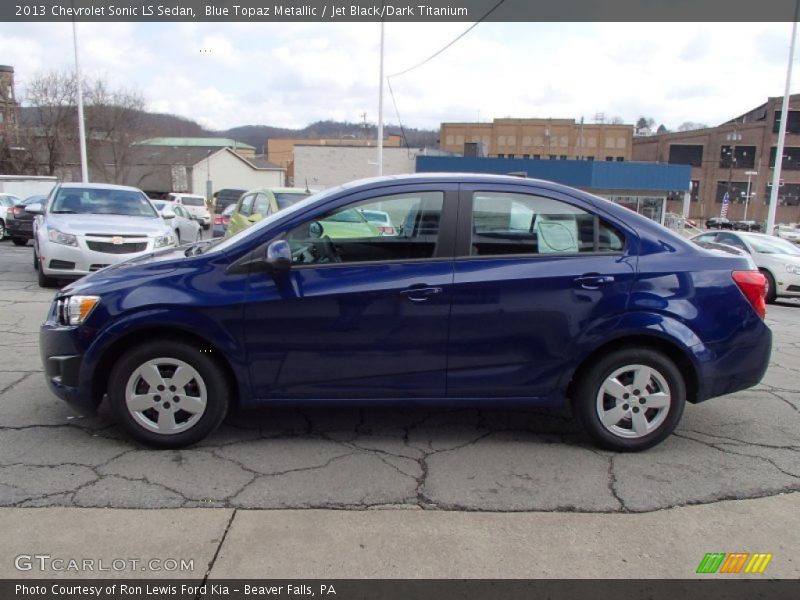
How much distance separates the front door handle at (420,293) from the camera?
3.66 meters

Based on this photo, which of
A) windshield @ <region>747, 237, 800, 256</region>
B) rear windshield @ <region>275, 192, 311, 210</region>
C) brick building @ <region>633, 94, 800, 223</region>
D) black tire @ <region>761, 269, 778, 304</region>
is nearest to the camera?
rear windshield @ <region>275, 192, 311, 210</region>

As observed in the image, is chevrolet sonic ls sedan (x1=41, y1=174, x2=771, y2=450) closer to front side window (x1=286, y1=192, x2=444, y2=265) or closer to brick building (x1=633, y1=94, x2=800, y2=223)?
front side window (x1=286, y1=192, x2=444, y2=265)

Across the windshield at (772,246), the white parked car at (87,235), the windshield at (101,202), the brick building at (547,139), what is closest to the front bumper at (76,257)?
the white parked car at (87,235)

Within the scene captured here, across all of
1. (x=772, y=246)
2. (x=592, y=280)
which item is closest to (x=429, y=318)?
(x=592, y=280)

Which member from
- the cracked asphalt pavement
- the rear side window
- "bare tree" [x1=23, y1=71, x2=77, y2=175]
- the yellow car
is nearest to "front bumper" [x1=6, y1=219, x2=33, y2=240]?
the yellow car

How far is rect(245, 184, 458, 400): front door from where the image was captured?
12.0ft

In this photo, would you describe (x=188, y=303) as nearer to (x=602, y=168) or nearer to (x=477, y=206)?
(x=477, y=206)

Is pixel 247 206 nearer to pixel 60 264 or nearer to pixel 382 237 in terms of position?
pixel 60 264

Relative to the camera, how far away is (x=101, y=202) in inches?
392

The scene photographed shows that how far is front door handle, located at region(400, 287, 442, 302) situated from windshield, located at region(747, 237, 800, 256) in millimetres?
11983

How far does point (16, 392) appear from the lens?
15.5 feet

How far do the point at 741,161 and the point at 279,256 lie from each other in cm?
7939

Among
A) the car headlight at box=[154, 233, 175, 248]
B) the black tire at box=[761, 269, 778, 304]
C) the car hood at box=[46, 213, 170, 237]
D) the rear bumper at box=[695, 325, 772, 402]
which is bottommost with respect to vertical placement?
the black tire at box=[761, 269, 778, 304]

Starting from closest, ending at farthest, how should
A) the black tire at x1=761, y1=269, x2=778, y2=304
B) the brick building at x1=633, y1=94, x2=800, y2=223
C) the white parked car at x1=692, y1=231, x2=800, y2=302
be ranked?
the white parked car at x1=692, y1=231, x2=800, y2=302, the black tire at x1=761, y1=269, x2=778, y2=304, the brick building at x1=633, y1=94, x2=800, y2=223
